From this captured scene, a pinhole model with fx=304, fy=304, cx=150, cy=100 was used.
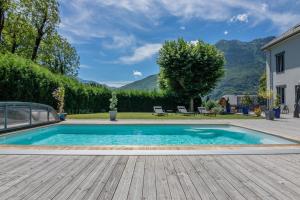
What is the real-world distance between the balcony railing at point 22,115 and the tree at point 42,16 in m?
16.9

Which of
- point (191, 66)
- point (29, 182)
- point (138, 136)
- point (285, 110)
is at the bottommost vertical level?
point (138, 136)

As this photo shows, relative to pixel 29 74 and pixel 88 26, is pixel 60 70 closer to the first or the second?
pixel 88 26

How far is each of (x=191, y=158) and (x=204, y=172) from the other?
1.20 meters

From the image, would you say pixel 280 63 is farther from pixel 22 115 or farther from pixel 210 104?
pixel 22 115

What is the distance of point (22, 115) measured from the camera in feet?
41.2

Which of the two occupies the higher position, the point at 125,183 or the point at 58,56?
the point at 58,56

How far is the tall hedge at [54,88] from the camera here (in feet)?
57.4

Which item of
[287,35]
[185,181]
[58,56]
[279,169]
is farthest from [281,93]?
[58,56]

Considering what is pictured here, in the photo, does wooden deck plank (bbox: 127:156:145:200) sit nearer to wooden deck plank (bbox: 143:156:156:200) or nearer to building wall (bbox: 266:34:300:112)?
wooden deck plank (bbox: 143:156:156:200)

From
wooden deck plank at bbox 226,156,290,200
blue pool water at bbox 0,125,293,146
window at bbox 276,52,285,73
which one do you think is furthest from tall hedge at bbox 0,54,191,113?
wooden deck plank at bbox 226,156,290,200

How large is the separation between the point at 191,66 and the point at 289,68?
27.8ft

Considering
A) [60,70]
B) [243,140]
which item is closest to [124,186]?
[243,140]

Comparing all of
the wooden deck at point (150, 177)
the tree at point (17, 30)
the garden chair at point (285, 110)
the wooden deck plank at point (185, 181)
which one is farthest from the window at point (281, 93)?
the tree at point (17, 30)

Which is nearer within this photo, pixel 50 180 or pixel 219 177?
pixel 50 180
